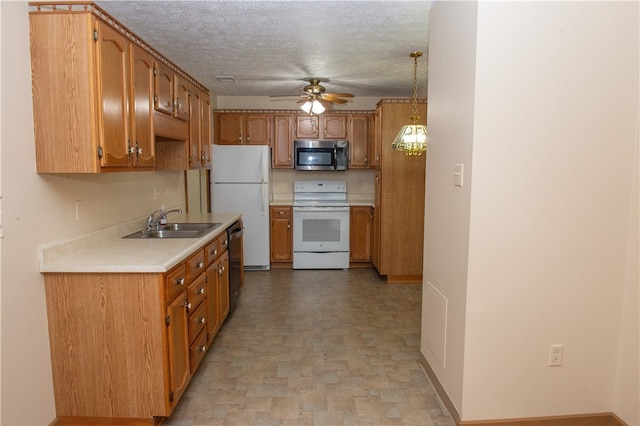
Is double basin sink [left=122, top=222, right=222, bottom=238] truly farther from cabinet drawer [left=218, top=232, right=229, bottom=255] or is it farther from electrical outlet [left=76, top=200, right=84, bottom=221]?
electrical outlet [left=76, top=200, right=84, bottom=221]

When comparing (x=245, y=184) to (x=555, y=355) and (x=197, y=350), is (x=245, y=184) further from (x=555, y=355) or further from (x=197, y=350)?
(x=555, y=355)

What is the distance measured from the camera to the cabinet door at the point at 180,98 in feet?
9.66

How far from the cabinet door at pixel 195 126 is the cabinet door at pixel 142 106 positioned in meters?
0.84

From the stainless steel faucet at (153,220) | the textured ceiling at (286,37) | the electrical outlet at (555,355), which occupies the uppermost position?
the textured ceiling at (286,37)

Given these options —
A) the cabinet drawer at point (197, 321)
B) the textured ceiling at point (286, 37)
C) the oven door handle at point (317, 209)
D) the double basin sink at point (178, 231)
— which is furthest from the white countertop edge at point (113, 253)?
the oven door handle at point (317, 209)

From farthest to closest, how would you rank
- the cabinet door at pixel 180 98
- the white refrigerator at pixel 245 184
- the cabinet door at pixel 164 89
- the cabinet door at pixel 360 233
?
the cabinet door at pixel 360 233 < the white refrigerator at pixel 245 184 < the cabinet door at pixel 180 98 < the cabinet door at pixel 164 89

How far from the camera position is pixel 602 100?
1984 millimetres

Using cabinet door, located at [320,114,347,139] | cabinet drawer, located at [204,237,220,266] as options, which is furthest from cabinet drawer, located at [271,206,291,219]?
cabinet drawer, located at [204,237,220,266]

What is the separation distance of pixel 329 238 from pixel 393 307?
1632 millimetres

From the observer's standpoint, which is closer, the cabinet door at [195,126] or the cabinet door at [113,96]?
the cabinet door at [113,96]

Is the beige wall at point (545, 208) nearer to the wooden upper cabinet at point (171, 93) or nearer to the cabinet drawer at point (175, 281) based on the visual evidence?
the cabinet drawer at point (175, 281)

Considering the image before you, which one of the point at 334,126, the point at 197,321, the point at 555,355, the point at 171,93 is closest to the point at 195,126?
the point at 171,93

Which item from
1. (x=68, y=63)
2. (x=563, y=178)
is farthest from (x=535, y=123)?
(x=68, y=63)

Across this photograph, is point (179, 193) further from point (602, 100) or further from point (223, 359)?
point (602, 100)
